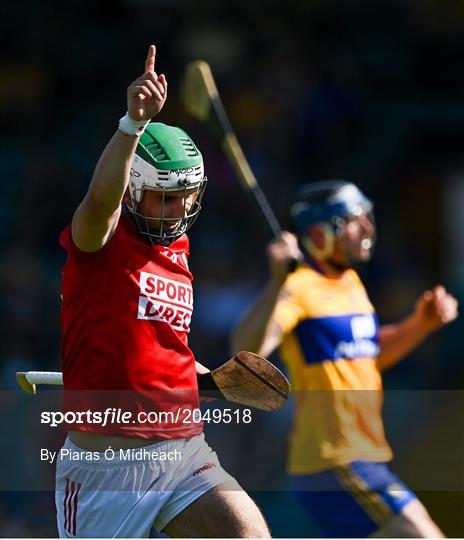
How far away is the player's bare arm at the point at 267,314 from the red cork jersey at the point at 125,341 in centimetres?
133

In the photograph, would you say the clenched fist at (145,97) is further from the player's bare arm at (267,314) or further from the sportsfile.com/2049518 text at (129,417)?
the player's bare arm at (267,314)

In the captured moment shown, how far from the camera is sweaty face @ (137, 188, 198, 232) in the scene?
14.1ft

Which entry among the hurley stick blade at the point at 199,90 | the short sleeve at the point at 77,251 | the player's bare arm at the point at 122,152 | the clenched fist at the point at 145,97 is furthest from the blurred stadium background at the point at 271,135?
the clenched fist at the point at 145,97

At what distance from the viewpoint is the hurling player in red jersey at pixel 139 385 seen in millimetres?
4168

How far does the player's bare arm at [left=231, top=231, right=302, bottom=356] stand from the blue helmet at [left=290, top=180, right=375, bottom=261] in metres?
0.66

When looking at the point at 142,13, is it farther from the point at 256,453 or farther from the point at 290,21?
the point at 256,453

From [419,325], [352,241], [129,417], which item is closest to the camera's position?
[129,417]

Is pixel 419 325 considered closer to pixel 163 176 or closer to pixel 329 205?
pixel 329 205

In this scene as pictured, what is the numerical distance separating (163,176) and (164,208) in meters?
0.11

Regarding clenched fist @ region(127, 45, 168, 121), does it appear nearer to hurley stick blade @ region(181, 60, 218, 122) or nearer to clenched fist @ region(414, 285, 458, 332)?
hurley stick blade @ region(181, 60, 218, 122)

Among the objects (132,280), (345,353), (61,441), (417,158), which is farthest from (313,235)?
(417,158)

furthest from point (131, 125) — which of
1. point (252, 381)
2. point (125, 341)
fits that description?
point (252, 381)

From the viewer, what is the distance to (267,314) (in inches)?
227

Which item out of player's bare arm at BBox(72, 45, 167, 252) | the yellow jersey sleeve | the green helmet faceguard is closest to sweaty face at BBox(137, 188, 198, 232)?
the green helmet faceguard
